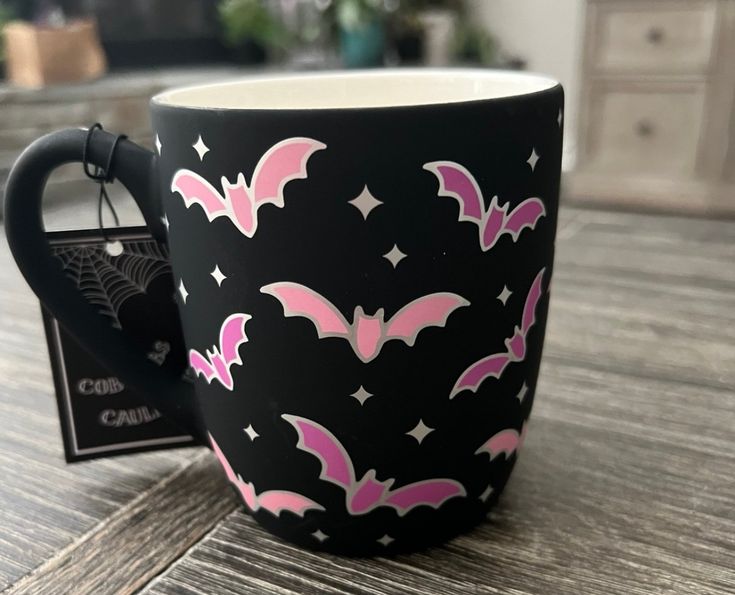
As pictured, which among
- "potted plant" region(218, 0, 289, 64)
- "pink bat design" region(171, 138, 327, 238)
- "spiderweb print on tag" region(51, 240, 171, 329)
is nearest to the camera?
"pink bat design" region(171, 138, 327, 238)

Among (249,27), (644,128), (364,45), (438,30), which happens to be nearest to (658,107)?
(644,128)

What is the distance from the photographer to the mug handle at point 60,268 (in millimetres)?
354

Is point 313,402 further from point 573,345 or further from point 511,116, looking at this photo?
point 573,345

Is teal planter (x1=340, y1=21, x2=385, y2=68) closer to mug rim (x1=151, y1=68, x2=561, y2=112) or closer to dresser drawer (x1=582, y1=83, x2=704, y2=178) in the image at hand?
dresser drawer (x1=582, y1=83, x2=704, y2=178)

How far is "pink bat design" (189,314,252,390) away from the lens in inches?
12.8

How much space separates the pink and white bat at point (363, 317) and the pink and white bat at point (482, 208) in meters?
0.03

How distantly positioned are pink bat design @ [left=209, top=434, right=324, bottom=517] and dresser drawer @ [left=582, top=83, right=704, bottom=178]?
1206 mm

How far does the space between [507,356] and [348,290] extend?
0.29 feet

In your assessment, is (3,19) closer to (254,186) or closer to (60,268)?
(60,268)

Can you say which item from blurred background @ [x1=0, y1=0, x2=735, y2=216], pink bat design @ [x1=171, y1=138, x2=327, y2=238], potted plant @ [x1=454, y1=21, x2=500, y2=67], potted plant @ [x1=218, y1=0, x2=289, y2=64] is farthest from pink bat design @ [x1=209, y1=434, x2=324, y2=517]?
potted plant @ [x1=218, y1=0, x2=289, y2=64]

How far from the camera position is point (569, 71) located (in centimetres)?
Result: 184

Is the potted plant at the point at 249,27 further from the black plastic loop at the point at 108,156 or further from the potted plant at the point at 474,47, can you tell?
the black plastic loop at the point at 108,156

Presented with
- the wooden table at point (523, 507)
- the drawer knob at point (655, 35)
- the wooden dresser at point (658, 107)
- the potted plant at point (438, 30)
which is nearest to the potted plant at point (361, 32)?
the potted plant at point (438, 30)

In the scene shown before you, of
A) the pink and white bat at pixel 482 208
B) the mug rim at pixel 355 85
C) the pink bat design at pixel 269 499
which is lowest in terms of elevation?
the pink bat design at pixel 269 499
